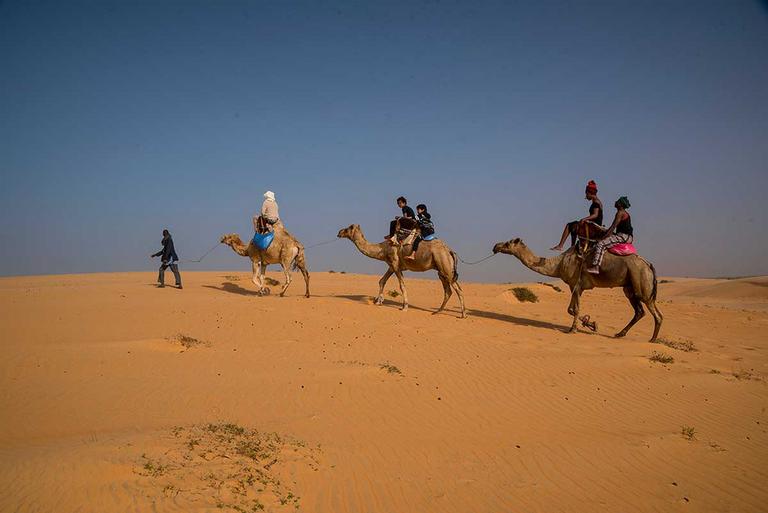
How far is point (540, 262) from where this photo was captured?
50.6ft

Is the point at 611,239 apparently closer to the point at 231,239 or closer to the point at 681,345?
the point at 681,345

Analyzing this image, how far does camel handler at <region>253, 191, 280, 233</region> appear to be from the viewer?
17.9 metres

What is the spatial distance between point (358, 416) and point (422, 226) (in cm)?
986

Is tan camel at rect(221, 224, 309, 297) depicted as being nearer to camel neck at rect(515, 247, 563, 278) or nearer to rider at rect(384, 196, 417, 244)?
rider at rect(384, 196, 417, 244)

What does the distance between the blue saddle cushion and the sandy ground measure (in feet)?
12.4

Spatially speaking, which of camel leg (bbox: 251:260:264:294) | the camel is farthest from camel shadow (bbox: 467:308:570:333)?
camel leg (bbox: 251:260:264:294)

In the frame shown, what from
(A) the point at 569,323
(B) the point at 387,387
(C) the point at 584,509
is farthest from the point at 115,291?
(C) the point at 584,509

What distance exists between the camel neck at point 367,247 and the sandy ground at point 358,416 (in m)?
3.67

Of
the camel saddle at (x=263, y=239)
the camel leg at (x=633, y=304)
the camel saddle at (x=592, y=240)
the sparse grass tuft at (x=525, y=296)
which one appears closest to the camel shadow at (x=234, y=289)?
the camel saddle at (x=263, y=239)

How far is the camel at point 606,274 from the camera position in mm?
13625

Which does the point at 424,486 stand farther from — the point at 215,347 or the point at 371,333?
the point at 371,333

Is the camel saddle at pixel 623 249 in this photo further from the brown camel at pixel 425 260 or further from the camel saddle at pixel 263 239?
the camel saddle at pixel 263 239

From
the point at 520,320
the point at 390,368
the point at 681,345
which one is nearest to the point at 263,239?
the point at 520,320

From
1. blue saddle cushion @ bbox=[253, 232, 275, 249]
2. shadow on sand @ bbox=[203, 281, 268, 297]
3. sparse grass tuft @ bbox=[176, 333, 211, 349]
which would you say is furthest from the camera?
shadow on sand @ bbox=[203, 281, 268, 297]
